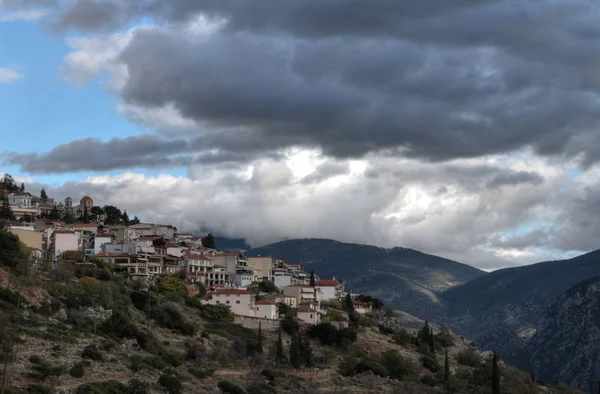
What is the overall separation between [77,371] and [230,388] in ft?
44.9

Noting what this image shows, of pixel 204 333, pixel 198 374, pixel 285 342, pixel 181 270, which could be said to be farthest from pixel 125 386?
pixel 181 270

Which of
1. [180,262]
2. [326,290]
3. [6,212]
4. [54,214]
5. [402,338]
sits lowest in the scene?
[402,338]

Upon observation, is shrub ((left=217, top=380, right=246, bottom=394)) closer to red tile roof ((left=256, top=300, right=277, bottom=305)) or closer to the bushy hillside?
the bushy hillside

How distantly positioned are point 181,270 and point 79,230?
19750 mm

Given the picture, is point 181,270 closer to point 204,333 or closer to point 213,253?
point 213,253

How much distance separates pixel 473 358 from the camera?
12888 cm

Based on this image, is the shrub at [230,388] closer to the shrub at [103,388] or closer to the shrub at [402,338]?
the shrub at [103,388]

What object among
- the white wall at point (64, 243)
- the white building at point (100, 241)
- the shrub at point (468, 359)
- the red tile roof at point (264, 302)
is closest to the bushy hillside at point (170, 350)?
the shrub at point (468, 359)

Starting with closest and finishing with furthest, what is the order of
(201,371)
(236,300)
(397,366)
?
(201,371) → (397,366) → (236,300)

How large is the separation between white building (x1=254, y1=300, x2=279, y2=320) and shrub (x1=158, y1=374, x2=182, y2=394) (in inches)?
1819

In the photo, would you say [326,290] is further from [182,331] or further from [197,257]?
[182,331]

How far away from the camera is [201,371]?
8075 cm

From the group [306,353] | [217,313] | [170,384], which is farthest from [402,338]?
[170,384]

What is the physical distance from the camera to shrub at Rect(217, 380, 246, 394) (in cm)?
7556
